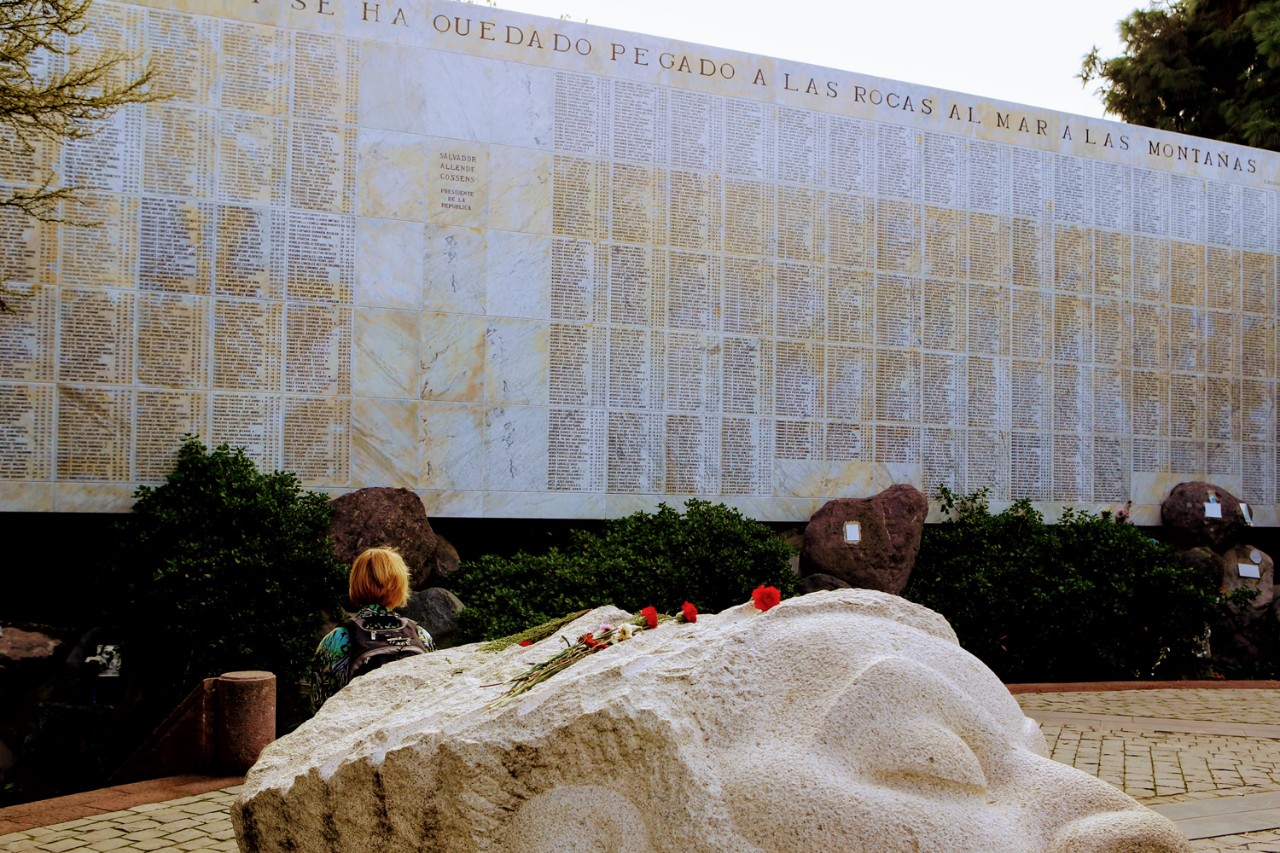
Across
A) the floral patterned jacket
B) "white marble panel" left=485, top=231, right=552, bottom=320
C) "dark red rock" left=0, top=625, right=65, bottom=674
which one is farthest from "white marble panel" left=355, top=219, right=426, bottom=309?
the floral patterned jacket

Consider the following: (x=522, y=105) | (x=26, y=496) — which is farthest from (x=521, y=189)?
(x=26, y=496)

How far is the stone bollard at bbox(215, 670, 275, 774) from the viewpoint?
6.27m

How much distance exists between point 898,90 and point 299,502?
24.0ft

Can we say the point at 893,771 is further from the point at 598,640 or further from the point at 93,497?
the point at 93,497

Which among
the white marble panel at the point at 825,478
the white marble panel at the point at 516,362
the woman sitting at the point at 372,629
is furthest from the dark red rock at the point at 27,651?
the white marble panel at the point at 825,478

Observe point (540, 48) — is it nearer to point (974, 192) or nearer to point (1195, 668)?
point (974, 192)

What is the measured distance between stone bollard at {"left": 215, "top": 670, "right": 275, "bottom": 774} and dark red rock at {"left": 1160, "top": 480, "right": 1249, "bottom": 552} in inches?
396

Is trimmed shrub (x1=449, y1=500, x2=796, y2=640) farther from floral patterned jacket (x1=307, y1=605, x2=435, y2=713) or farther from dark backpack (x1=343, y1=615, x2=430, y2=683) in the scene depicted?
dark backpack (x1=343, y1=615, x2=430, y2=683)

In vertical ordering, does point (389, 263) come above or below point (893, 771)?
above

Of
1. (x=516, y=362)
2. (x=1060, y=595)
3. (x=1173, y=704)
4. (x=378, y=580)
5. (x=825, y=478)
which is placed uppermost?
(x=516, y=362)

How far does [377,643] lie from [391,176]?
5.88m

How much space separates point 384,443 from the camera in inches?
379

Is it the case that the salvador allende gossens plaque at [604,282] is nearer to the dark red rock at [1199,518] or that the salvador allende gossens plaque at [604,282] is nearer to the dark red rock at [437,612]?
the dark red rock at [1199,518]

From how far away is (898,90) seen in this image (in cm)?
1191
